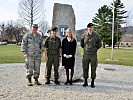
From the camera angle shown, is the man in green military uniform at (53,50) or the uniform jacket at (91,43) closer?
A: the uniform jacket at (91,43)

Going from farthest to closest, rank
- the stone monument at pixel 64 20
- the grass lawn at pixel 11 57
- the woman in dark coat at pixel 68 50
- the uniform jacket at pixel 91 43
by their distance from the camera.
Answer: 1. the grass lawn at pixel 11 57
2. the stone monument at pixel 64 20
3. the woman in dark coat at pixel 68 50
4. the uniform jacket at pixel 91 43

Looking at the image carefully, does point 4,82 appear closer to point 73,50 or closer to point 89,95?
point 73,50

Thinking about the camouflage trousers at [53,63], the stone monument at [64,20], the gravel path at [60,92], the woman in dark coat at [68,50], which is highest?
the stone monument at [64,20]

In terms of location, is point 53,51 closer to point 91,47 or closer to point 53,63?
point 53,63

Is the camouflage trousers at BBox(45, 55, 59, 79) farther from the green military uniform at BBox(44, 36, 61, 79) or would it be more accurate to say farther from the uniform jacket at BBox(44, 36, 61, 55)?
the uniform jacket at BBox(44, 36, 61, 55)

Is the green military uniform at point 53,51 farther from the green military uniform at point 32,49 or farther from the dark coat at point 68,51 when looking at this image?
A: the green military uniform at point 32,49

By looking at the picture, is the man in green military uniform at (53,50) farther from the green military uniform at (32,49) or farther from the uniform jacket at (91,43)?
the uniform jacket at (91,43)

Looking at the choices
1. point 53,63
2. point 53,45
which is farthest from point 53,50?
point 53,63

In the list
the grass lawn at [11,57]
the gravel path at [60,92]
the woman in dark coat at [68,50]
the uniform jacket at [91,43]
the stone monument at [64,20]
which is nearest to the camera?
the gravel path at [60,92]

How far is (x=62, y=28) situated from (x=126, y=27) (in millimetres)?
61893

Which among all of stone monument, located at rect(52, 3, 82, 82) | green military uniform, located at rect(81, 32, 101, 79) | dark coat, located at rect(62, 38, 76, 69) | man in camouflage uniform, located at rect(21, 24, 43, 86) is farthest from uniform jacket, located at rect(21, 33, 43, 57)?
stone monument, located at rect(52, 3, 82, 82)

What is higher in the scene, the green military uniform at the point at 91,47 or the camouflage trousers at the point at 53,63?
the green military uniform at the point at 91,47

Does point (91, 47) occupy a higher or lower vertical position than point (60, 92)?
higher

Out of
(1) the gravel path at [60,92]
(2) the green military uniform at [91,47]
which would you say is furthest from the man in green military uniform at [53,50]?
(2) the green military uniform at [91,47]
